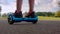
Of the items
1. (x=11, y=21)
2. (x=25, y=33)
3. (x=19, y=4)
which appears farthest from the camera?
(x=11, y=21)

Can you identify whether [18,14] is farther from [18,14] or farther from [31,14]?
[31,14]

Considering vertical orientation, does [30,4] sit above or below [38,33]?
above

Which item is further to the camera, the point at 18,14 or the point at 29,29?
the point at 18,14

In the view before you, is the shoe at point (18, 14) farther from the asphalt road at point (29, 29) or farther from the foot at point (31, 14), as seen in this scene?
the asphalt road at point (29, 29)

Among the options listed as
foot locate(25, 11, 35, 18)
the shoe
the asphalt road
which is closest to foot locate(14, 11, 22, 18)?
the shoe

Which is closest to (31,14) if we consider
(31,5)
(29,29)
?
(31,5)

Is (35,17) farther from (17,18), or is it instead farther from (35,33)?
(35,33)

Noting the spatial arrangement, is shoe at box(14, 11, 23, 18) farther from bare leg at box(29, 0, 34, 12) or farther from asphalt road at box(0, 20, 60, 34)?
asphalt road at box(0, 20, 60, 34)

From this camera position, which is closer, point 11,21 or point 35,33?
point 35,33

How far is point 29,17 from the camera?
6102 mm

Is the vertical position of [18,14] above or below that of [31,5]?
below

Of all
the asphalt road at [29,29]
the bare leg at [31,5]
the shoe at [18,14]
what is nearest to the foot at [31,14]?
the bare leg at [31,5]

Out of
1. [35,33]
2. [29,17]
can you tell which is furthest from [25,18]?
[35,33]

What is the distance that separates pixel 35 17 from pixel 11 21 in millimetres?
636
